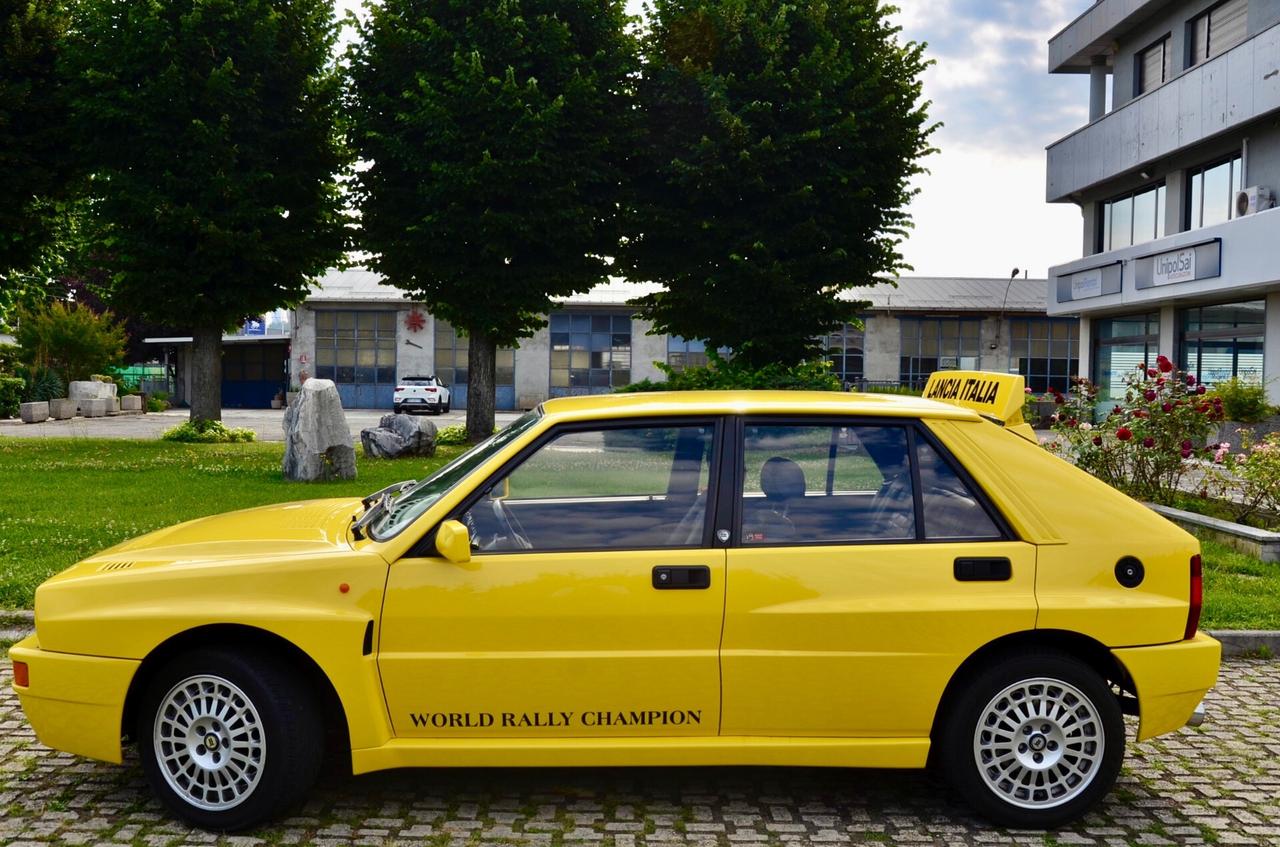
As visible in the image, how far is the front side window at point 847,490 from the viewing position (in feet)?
14.4

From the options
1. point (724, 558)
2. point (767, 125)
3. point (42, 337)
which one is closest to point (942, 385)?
point (724, 558)

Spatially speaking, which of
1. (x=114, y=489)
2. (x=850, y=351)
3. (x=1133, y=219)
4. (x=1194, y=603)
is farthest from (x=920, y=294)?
(x=1194, y=603)

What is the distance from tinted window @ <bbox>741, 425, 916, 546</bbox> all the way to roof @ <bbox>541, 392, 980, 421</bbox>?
0.24 feet

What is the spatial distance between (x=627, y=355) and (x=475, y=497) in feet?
162

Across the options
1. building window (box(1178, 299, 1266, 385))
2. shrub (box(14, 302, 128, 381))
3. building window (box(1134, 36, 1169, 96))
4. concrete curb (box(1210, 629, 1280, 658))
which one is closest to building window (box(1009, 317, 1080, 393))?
building window (box(1134, 36, 1169, 96))

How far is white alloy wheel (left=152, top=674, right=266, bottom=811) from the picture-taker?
418 cm

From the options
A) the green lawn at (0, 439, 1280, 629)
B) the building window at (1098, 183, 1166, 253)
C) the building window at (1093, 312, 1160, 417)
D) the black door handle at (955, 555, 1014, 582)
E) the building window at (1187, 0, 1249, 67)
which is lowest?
the green lawn at (0, 439, 1280, 629)

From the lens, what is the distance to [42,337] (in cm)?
4047

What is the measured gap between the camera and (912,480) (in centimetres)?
446

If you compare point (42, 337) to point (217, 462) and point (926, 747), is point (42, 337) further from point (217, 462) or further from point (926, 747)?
point (926, 747)

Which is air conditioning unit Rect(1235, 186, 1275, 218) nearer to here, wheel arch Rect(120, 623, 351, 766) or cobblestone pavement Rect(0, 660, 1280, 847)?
cobblestone pavement Rect(0, 660, 1280, 847)

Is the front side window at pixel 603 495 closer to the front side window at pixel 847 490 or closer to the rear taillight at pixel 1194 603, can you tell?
the front side window at pixel 847 490

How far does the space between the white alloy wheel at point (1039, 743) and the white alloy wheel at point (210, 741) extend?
275 cm

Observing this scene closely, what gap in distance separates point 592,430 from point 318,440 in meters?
13.3
